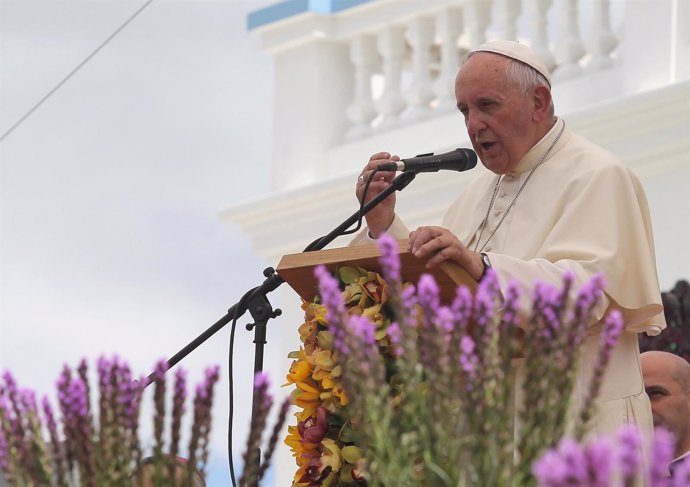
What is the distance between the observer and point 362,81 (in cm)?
976

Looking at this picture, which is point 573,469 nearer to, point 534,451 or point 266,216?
point 534,451

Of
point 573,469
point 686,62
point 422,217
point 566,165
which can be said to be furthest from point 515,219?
point 422,217

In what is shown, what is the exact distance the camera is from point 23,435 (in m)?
2.44

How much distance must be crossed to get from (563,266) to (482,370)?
176 centimetres

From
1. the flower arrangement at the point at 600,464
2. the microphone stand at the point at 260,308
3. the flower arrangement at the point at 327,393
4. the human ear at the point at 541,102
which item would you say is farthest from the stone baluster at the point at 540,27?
the flower arrangement at the point at 600,464

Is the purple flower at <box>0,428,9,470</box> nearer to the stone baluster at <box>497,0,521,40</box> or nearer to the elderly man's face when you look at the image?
the elderly man's face

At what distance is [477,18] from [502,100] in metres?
4.87

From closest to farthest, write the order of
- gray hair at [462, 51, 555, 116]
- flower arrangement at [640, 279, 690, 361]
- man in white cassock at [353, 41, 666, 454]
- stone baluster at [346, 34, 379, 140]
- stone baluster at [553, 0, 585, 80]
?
man in white cassock at [353, 41, 666, 454]
gray hair at [462, 51, 555, 116]
flower arrangement at [640, 279, 690, 361]
stone baluster at [553, 0, 585, 80]
stone baluster at [346, 34, 379, 140]

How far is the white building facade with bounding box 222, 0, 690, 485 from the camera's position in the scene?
798 centimetres

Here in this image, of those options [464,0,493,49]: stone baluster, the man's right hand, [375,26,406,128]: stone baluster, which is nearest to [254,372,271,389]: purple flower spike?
the man's right hand

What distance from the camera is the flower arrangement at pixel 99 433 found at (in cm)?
239

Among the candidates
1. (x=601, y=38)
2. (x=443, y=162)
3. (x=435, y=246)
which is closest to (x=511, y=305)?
(x=435, y=246)

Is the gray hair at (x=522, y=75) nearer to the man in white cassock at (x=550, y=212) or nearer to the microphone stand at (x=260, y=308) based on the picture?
the man in white cassock at (x=550, y=212)

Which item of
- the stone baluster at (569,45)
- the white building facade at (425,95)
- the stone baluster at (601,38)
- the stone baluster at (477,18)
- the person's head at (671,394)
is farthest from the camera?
the stone baluster at (477,18)
